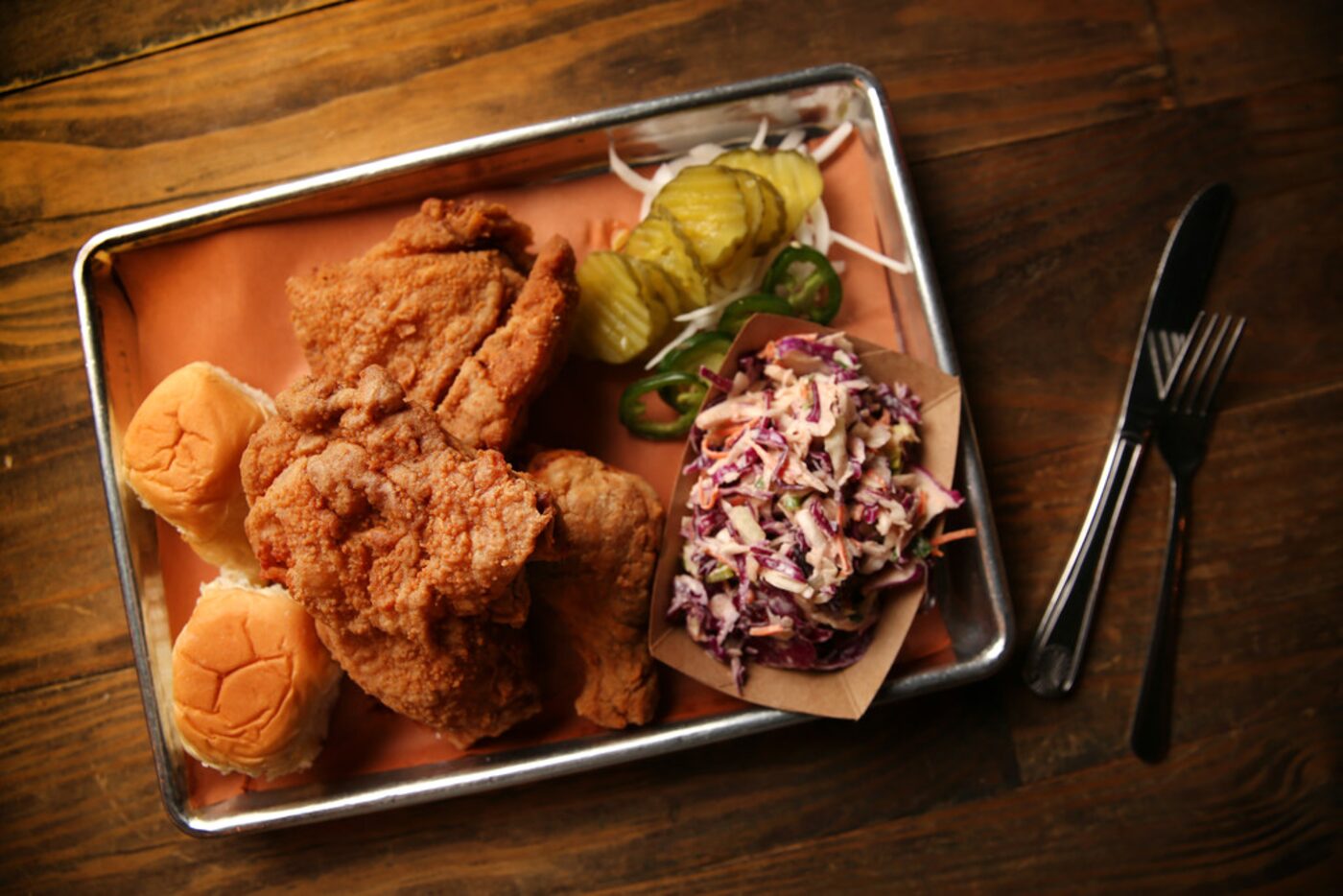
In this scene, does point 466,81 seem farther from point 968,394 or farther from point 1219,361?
point 1219,361

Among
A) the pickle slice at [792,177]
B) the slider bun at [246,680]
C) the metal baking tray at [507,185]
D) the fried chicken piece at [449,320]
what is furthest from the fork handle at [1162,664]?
the slider bun at [246,680]

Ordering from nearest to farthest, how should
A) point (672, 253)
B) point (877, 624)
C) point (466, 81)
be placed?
1. point (877, 624)
2. point (672, 253)
3. point (466, 81)

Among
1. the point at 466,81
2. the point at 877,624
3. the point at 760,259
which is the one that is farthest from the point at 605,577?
the point at 466,81

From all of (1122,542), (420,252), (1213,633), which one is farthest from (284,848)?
(1213,633)

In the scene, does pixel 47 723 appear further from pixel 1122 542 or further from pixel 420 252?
pixel 1122 542

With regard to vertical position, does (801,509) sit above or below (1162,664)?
above

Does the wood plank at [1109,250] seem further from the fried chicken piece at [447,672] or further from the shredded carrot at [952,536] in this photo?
the fried chicken piece at [447,672]

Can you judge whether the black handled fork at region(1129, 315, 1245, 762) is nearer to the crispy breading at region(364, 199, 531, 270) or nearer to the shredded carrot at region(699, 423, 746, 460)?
the shredded carrot at region(699, 423, 746, 460)
